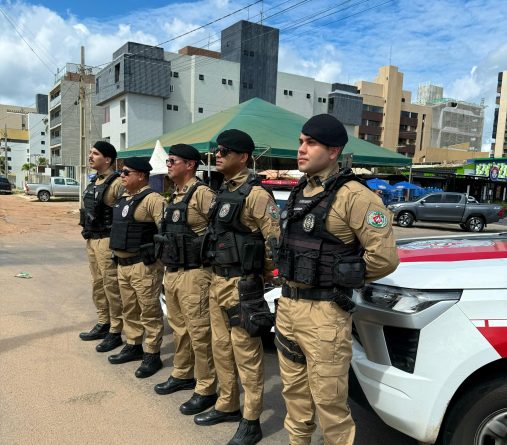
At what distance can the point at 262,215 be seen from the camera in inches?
108

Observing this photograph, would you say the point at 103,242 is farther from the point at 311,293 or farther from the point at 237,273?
the point at 311,293

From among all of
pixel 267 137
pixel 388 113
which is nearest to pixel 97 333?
pixel 267 137

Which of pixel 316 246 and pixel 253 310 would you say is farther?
pixel 253 310

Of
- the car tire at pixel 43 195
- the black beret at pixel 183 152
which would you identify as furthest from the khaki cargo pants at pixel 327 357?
the car tire at pixel 43 195

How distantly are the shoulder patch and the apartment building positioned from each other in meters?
44.1

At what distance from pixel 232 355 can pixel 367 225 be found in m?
1.44

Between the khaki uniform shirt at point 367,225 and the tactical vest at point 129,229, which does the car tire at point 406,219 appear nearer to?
the tactical vest at point 129,229

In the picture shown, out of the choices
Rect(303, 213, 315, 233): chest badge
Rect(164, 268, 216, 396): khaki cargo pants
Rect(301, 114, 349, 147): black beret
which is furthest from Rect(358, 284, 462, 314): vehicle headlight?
Rect(164, 268, 216, 396): khaki cargo pants

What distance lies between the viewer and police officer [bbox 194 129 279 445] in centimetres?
274

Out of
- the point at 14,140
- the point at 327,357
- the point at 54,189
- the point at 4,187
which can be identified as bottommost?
the point at 4,187

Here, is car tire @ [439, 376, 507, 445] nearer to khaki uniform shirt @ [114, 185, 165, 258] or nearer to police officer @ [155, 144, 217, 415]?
police officer @ [155, 144, 217, 415]

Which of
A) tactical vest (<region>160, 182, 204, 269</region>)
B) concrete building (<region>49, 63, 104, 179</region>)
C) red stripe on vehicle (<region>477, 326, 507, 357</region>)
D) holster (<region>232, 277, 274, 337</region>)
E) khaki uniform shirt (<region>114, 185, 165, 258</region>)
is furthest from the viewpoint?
concrete building (<region>49, 63, 104, 179</region>)

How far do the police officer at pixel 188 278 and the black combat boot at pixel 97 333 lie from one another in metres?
1.40

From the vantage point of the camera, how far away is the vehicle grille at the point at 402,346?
2.12 m
